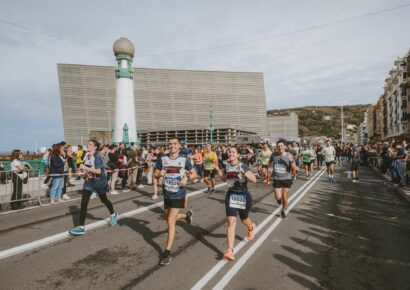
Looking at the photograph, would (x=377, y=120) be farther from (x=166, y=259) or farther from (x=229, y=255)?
(x=166, y=259)

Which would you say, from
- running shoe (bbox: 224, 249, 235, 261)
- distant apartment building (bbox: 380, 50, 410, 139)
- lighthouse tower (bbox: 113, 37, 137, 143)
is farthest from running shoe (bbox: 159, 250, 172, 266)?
→ distant apartment building (bbox: 380, 50, 410, 139)

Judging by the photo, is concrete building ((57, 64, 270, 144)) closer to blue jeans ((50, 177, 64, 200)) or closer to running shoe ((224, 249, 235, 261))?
blue jeans ((50, 177, 64, 200))

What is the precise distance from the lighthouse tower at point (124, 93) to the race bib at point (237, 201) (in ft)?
97.1

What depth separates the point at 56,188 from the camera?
32.5 feet

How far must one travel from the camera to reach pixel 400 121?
64.5 meters

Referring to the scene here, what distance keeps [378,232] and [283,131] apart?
102129mm

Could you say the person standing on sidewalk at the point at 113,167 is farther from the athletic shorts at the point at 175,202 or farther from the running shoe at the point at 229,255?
the running shoe at the point at 229,255

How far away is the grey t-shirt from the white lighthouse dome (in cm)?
3018

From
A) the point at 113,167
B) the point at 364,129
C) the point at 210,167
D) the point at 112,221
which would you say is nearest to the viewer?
the point at 112,221

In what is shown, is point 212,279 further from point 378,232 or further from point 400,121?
point 400,121

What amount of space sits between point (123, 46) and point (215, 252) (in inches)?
1287

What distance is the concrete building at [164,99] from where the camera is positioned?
78.4 meters

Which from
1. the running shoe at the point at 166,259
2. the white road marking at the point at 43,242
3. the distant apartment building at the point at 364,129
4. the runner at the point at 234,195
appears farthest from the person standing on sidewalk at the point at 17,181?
the distant apartment building at the point at 364,129

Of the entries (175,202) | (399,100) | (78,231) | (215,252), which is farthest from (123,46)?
(399,100)
